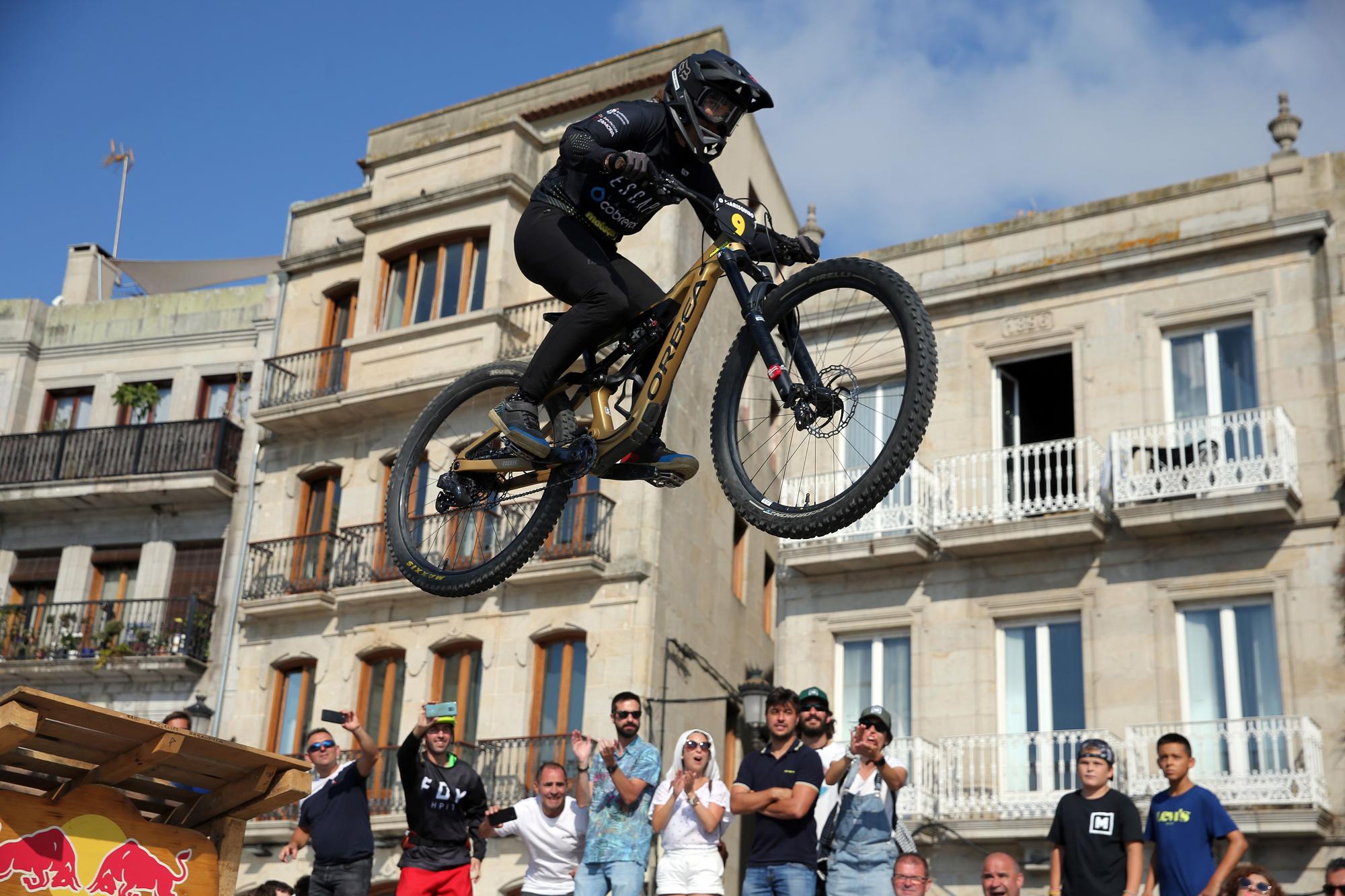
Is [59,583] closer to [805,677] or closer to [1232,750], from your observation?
[805,677]

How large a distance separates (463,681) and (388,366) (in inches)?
241

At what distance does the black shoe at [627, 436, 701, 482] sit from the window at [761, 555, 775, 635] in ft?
74.3

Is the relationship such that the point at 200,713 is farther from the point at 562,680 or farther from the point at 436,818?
the point at 436,818

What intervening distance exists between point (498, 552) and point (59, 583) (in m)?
25.2

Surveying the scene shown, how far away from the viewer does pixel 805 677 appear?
75.8ft

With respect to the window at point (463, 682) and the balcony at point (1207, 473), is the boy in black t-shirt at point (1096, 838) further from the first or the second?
the window at point (463, 682)

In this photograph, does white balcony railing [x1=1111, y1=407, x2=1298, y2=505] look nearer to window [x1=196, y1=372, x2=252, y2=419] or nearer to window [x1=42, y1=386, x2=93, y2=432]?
window [x1=196, y1=372, x2=252, y2=419]

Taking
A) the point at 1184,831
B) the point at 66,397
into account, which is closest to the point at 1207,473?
the point at 1184,831

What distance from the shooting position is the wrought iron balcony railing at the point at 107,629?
92.2 ft

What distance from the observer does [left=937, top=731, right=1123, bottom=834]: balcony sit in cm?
2023

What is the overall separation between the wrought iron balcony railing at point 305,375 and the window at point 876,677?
11477mm

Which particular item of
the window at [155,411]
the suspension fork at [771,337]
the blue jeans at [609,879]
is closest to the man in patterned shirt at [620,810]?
the blue jeans at [609,879]

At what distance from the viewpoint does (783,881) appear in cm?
1041

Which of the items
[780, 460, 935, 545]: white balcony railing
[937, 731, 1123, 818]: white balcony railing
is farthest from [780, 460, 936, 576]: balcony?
[937, 731, 1123, 818]: white balcony railing
